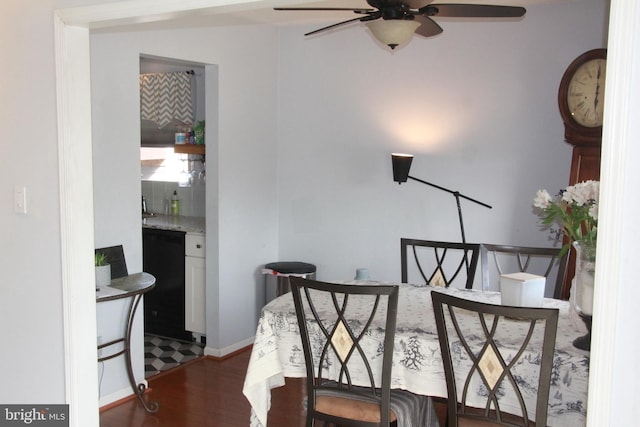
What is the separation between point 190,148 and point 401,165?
1649 mm

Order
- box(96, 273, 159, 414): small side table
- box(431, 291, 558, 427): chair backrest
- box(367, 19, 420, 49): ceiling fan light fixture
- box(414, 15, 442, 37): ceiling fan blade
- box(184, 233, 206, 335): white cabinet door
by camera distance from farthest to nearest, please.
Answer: box(184, 233, 206, 335): white cabinet door
box(96, 273, 159, 414): small side table
box(414, 15, 442, 37): ceiling fan blade
box(367, 19, 420, 49): ceiling fan light fixture
box(431, 291, 558, 427): chair backrest

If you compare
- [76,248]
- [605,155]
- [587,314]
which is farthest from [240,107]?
[605,155]

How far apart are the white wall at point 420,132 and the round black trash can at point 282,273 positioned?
0.22 m

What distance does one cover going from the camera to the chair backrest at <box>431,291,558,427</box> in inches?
81.9

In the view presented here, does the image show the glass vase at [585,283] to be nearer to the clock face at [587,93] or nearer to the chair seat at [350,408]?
the chair seat at [350,408]

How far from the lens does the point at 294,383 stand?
13.3ft

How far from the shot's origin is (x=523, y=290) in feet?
8.30

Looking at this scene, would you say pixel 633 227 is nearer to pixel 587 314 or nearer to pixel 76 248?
pixel 587 314

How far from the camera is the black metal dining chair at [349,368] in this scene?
2441mm

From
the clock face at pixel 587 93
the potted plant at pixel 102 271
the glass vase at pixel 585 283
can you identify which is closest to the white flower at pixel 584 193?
the glass vase at pixel 585 283

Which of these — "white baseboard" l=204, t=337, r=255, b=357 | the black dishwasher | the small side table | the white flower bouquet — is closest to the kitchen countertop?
the black dishwasher

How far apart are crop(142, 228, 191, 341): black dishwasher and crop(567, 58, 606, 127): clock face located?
108 inches

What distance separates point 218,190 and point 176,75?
4.29ft

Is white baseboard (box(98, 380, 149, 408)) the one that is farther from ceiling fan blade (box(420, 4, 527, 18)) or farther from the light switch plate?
ceiling fan blade (box(420, 4, 527, 18))
